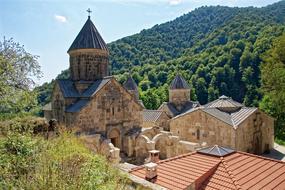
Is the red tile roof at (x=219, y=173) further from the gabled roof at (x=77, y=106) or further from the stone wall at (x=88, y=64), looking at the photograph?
the stone wall at (x=88, y=64)

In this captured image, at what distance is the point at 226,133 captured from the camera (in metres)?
16.6

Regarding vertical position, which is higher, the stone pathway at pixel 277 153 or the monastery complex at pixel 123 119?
the monastery complex at pixel 123 119

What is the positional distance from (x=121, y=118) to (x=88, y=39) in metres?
6.24

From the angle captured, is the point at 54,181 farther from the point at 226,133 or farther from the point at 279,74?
the point at 279,74

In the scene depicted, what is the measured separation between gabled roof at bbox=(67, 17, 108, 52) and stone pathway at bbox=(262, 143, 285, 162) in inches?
580

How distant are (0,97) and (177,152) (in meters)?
11.2

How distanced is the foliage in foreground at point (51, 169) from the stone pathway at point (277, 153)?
15823mm

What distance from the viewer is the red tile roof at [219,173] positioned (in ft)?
25.8

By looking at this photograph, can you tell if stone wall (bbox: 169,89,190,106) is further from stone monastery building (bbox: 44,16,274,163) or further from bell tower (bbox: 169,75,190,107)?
stone monastery building (bbox: 44,16,274,163)

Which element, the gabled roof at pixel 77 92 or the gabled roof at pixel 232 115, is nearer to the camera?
the gabled roof at pixel 77 92

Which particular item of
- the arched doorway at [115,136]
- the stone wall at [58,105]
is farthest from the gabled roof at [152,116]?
the stone wall at [58,105]

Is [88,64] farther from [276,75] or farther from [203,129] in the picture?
[276,75]

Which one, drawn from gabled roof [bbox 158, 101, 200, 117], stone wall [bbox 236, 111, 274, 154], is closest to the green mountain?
gabled roof [bbox 158, 101, 200, 117]

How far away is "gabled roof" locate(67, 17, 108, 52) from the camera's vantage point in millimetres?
17391
